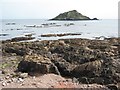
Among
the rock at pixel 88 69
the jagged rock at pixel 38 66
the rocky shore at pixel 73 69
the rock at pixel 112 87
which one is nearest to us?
the rock at pixel 112 87

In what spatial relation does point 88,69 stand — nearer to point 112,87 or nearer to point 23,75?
point 112,87

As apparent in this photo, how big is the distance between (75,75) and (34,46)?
10487 mm

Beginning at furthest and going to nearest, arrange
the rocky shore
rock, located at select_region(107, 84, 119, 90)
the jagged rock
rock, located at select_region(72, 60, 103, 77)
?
the jagged rock
rock, located at select_region(72, 60, 103, 77)
the rocky shore
rock, located at select_region(107, 84, 119, 90)

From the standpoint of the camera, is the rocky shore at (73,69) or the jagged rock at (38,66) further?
the jagged rock at (38,66)

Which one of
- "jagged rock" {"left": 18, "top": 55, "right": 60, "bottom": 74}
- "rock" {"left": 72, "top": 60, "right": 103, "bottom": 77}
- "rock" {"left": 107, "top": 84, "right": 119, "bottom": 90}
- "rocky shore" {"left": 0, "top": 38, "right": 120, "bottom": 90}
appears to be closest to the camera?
"rock" {"left": 107, "top": 84, "right": 119, "bottom": 90}

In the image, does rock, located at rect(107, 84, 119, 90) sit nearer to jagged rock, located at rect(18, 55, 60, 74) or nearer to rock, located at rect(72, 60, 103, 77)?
rock, located at rect(72, 60, 103, 77)

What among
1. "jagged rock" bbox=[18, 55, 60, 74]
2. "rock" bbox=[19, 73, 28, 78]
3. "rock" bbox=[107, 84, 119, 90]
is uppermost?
"jagged rock" bbox=[18, 55, 60, 74]

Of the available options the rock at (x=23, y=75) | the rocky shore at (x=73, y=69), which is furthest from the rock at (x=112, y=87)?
the rock at (x=23, y=75)

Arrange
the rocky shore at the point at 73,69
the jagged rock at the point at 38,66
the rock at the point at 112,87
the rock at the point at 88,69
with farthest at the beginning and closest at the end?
the jagged rock at the point at 38,66 < the rock at the point at 88,69 < the rocky shore at the point at 73,69 < the rock at the point at 112,87

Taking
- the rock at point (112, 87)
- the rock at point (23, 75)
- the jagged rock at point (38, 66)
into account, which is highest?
the jagged rock at point (38, 66)

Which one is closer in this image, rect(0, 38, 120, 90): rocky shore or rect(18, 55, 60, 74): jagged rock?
rect(0, 38, 120, 90): rocky shore

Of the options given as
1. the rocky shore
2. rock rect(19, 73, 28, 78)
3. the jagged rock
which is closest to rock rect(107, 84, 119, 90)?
the rocky shore

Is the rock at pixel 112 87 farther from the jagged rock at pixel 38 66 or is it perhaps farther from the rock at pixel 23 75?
the rock at pixel 23 75

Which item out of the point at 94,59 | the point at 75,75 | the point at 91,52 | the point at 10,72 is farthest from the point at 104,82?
the point at 10,72
